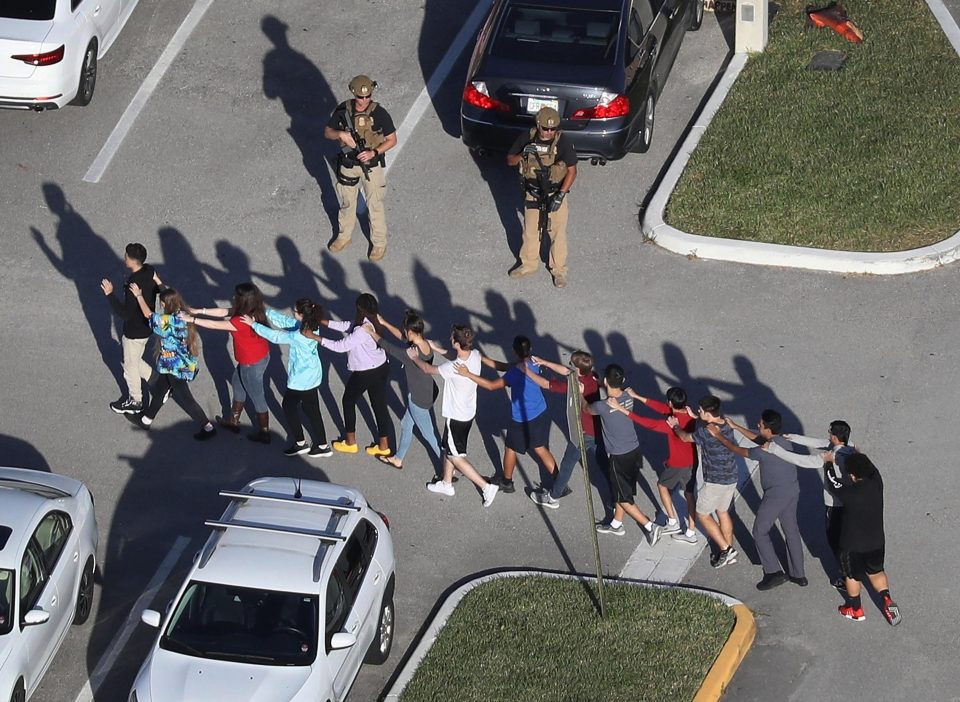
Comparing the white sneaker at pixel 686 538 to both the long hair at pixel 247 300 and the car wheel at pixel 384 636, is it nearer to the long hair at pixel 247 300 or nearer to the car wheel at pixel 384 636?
the car wheel at pixel 384 636

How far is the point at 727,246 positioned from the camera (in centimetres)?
1469

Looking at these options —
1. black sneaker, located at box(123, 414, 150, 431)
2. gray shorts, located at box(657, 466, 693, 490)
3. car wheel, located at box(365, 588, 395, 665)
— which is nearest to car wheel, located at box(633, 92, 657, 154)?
gray shorts, located at box(657, 466, 693, 490)

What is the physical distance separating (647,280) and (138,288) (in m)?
5.01

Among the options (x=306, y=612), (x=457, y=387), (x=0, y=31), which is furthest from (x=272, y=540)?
(x=0, y=31)

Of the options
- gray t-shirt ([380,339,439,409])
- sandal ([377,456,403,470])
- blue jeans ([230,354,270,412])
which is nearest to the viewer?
gray t-shirt ([380,339,439,409])

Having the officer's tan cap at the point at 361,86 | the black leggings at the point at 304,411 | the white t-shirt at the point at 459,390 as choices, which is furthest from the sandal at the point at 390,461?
the officer's tan cap at the point at 361,86

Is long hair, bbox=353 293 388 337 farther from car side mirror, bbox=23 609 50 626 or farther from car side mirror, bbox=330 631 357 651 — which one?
car side mirror, bbox=23 609 50 626

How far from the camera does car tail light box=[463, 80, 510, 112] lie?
49.9ft

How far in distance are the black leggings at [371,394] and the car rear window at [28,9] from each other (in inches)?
251

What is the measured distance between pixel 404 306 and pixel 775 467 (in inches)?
191

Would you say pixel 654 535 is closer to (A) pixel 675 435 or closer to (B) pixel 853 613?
(A) pixel 675 435

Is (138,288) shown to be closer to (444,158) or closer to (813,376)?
(444,158)

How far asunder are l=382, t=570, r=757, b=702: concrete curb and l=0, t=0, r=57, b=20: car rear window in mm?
8562

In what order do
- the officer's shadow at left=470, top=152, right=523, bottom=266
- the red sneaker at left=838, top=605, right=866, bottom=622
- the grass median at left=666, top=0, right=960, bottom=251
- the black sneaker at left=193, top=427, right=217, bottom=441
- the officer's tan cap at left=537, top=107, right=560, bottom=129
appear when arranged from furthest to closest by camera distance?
1. the officer's shadow at left=470, top=152, right=523, bottom=266
2. the grass median at left=666, top=0, right=960, bottom=251
3. the officer's tan cap at left=537, top=107, right=560, bottom=129
4. the black sneaker at left=193, top=427, right=217, bottom=441
5. the red sneaker at left=838, top=605, right=866, bottom=622
